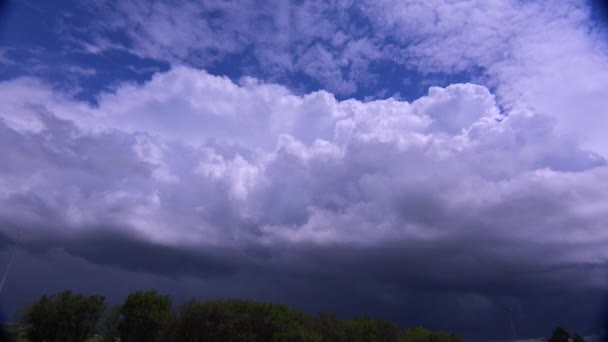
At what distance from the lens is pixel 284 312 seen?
7631cm

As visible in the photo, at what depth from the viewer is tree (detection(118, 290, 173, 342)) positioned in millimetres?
82875

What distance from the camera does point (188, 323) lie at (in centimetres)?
7294

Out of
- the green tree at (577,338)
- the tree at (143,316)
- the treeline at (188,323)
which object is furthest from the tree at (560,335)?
the tree at (143,316)

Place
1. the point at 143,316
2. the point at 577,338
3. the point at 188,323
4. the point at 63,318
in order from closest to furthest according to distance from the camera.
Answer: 1. the point at 188,323
2. the point at 143,316
3. the point at 63,318
4. the point at 577,338

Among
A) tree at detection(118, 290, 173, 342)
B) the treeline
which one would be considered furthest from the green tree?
tree at detection(118, 290, 173, 342)

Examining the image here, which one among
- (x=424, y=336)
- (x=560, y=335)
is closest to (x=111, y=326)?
(x=424, y=336)

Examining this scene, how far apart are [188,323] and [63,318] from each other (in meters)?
34.7

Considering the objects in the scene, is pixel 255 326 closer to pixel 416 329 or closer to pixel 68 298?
pixel 416 329

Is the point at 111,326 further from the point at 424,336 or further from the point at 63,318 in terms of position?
the point at 424,336

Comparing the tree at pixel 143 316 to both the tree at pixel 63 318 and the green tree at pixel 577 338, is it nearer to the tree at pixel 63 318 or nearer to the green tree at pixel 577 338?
the tree at pixel 63 318

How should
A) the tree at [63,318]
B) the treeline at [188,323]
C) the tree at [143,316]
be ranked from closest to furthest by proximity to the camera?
the treeline at [188,323] → the tree at [143,316] → the tree at [63,318]

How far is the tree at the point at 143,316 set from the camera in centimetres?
8288

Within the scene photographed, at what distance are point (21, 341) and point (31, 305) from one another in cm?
717

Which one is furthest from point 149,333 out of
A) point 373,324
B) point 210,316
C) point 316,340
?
point 373,324
